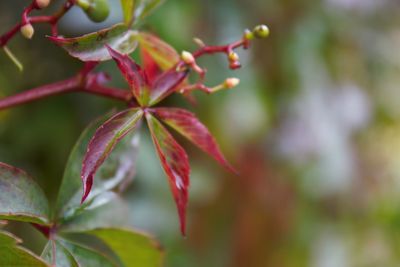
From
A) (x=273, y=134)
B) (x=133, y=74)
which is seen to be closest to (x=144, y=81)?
(x=133, y=74)

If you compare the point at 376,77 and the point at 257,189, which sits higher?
the point at 376,77

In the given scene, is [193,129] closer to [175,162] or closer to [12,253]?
[175,162]

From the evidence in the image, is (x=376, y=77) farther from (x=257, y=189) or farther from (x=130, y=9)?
(x=130, y=9)

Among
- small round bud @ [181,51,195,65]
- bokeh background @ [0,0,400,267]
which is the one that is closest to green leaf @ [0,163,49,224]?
small round bud @ [181,51,195,65]


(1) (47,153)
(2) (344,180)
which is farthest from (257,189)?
(1) (47,153)

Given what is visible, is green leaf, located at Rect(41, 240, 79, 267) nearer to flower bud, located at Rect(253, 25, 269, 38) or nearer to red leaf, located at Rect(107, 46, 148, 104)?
red leaf, located at Rect(107, 46, 148, 104)
